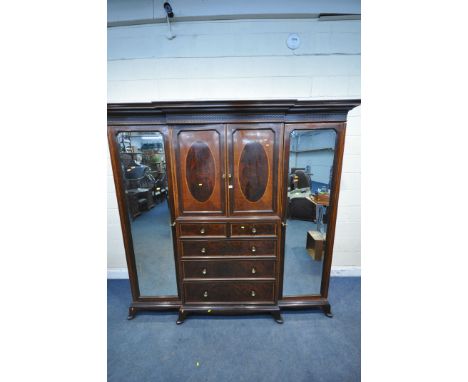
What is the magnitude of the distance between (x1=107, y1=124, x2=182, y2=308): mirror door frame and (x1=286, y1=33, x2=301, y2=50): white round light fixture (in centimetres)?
165

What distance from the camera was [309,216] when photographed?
1662 millimetres

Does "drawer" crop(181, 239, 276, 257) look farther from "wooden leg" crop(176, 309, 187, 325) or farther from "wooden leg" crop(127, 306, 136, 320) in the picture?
"wooden leg" crop(127, 306, 136, 320)

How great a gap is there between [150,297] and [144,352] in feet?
1.40

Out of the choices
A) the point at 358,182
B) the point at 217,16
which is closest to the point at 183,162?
the point at 217,16

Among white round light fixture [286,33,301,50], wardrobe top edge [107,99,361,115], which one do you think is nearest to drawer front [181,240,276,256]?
wardrobe top edge [107,99,361,115]

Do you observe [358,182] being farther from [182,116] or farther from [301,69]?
[182,116]

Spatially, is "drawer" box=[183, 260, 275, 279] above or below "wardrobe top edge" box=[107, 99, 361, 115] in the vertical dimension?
below

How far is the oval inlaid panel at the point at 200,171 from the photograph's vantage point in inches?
56.9

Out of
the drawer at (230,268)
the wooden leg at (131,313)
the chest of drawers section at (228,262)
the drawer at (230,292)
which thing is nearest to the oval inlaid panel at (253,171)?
the chest of drawers section at (228,262)

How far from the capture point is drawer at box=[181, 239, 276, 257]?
1565mm

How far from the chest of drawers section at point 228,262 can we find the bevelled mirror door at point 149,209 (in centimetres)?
21

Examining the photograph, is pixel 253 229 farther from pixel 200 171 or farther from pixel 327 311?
pixel 327 311

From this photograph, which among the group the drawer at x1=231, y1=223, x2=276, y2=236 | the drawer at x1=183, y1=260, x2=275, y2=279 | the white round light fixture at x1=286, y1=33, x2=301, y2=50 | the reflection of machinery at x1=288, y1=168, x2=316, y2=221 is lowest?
the drawer at x1=183, y1=260, x2=275, y2=279
